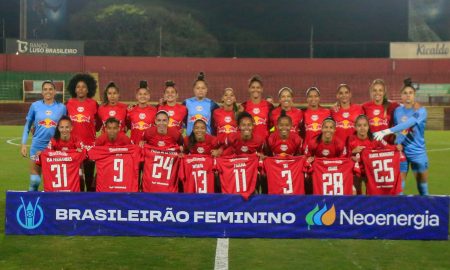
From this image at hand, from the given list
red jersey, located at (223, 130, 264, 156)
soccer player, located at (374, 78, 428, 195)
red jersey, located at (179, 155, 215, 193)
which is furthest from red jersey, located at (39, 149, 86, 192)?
soccer player, located at (374, 78, 428, 195)

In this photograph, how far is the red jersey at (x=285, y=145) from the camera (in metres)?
8.53

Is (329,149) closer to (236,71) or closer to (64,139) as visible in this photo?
(64,139)

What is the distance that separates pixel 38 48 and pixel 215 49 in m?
12.8

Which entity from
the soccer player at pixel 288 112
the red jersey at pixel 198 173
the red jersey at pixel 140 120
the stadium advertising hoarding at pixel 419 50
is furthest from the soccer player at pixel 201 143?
the stadium advertising hoarding at pixel 419 50

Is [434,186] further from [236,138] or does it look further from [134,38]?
[134,38]

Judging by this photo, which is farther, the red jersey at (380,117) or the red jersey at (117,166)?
the red jersey at (380,117)

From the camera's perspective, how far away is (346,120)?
29.6ft

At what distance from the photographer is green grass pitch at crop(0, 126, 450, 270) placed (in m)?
6.28

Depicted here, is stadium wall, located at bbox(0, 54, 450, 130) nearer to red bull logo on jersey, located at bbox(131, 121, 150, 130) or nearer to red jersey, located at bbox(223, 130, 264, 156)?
red bull logo on jersey, located at bbox(131, 121, 150, 130)

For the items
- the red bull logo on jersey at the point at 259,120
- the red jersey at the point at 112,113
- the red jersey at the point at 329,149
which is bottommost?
the red jersey at the point at 329,149

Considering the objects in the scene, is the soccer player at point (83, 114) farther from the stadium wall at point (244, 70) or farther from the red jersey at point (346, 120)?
the stadium wall at point (244, 70)

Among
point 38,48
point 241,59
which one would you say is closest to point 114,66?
point 38,48

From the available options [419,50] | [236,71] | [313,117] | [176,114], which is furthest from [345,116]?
[419,50]

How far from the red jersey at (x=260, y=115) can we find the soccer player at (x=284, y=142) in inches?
20.7
